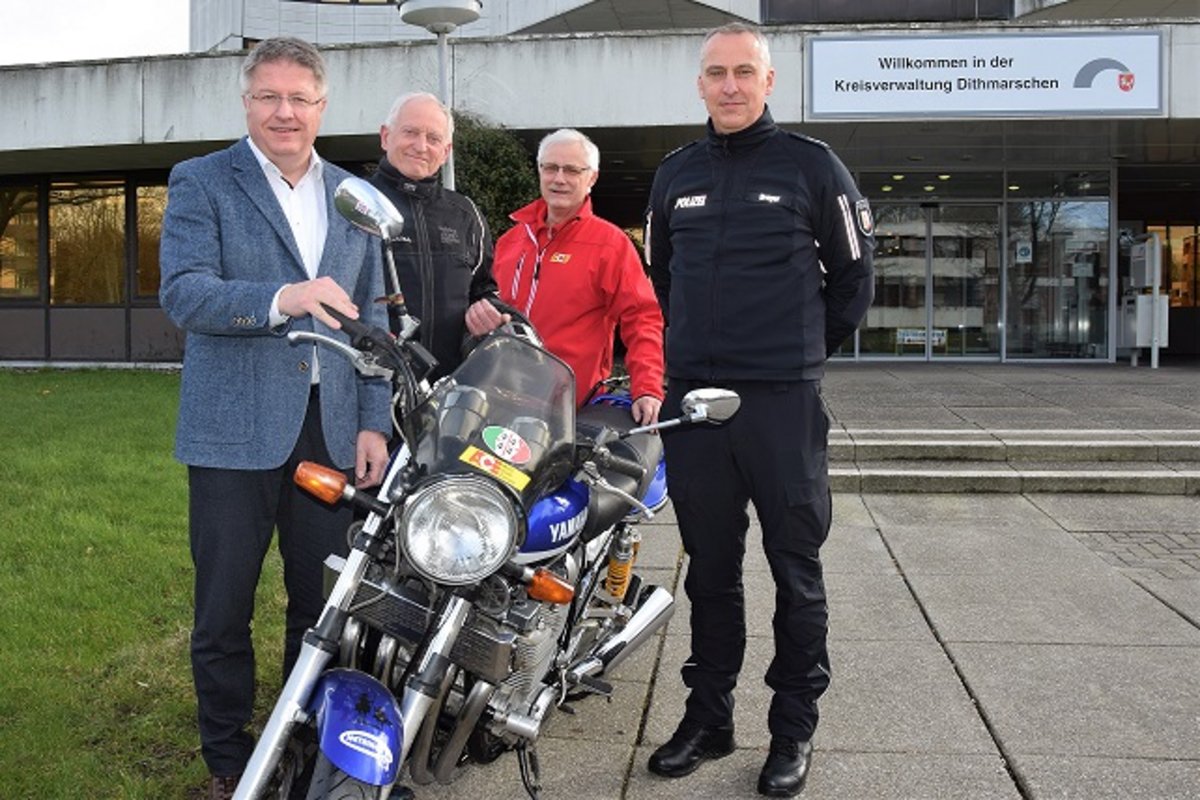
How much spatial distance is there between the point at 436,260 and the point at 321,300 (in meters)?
1.66

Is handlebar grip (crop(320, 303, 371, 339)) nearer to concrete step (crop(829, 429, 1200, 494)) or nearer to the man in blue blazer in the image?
the man in blue blazer

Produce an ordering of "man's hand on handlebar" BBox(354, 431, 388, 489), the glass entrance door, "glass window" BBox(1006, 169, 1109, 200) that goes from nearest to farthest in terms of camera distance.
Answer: "man's hand on handlebar" BBox(354, 431, 388, 489)
"glass window" BBox(1006, 169, 1109, 200)
the glass entrance door

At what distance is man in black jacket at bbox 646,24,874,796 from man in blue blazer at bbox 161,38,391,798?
3.33 feet

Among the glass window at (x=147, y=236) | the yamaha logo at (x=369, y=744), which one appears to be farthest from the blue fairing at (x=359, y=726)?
the glass window at (x=147, y=236)

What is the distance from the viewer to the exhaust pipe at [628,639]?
11.9 feet

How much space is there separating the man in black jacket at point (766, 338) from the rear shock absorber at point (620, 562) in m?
0.30

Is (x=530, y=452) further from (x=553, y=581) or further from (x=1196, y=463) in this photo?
(x=1196, y=463)

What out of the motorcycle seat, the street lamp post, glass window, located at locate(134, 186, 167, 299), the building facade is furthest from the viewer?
glass window, located at locate(134, 186, 167, 299)

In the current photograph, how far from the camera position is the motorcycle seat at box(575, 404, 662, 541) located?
10.1 feet

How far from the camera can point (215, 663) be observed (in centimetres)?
330

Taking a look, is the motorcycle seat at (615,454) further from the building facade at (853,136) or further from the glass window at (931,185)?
the glass window at (931,185)

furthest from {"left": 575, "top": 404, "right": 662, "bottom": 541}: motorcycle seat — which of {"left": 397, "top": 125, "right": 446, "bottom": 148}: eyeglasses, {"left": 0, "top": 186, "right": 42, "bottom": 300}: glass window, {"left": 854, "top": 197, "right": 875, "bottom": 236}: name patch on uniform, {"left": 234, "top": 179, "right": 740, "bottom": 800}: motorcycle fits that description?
{"left": 0, "top": 186, "right": 42, "bottom": 300}: glass window

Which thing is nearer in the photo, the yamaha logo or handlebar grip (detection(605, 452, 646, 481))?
the yamaha logo

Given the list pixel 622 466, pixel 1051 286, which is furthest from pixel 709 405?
pixel 1051 286
